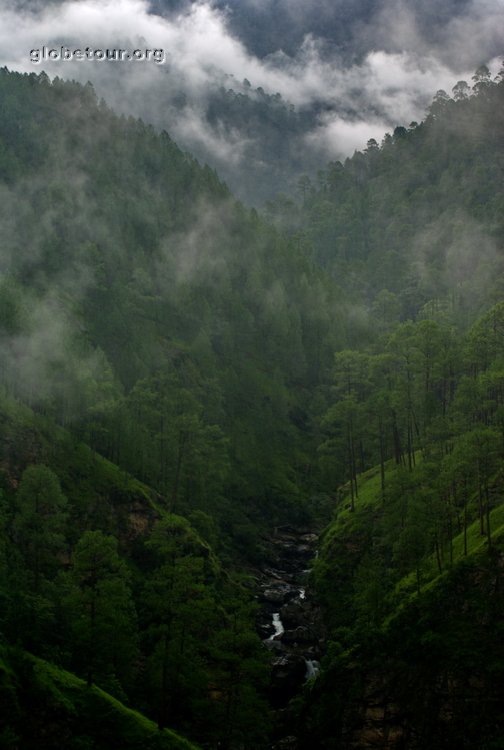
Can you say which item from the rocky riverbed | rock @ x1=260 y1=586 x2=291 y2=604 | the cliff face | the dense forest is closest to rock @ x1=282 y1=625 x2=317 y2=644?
the rocky riverbed

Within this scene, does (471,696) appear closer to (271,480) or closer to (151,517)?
(151,517)

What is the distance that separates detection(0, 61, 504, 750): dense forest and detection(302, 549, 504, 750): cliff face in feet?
0.65

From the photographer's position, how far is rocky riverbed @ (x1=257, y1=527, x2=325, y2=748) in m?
72.8

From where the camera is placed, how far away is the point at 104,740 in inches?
2130

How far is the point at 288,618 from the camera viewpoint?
8831cm

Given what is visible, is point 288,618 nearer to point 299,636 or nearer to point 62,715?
point 299,636

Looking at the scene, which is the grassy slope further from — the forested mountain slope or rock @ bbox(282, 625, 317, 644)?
rock @ bbox(282, 625, 317, 644)

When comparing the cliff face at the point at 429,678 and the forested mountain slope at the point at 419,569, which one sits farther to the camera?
the forested mountain slope at the point at 419,569

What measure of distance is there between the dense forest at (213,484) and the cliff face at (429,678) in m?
0.20

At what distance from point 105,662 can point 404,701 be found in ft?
84.2

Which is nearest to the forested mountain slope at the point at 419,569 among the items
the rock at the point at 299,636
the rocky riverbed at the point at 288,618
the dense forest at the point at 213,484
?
the dense forest at the point at 213,484

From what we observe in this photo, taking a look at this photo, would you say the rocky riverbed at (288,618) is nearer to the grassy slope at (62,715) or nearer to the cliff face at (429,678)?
the cliff face at (429,678)

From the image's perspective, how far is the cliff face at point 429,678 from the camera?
2248 inches

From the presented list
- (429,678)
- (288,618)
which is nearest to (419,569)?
(429,678)
